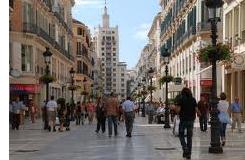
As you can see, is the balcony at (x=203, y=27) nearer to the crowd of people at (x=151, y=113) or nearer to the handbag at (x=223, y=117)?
the crowd of people at (x=151, y=113)

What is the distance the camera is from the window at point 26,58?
57.2 m

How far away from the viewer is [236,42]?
1636 inches

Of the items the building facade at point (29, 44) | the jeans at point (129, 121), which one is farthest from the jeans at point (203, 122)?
the building facade at point (29, 44)

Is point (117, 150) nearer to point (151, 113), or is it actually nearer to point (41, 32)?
point (151, 113)

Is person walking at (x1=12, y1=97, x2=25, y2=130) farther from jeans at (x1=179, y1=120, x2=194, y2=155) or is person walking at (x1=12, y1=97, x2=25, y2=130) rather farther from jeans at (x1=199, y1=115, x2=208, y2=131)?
jeans at (x1=179, y1=120, x2=194, y2=155)

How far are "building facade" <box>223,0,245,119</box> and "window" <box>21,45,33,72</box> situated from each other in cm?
1961

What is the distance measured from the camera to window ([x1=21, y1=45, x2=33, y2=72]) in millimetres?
57250

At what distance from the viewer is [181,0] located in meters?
70.2

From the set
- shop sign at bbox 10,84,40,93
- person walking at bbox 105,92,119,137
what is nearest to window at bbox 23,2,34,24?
shop sign at bbox 10,84,40,93

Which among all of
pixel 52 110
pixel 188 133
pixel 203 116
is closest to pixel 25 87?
pixel 52 110

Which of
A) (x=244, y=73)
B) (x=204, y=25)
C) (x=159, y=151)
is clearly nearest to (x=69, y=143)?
(x=159, y=151)
